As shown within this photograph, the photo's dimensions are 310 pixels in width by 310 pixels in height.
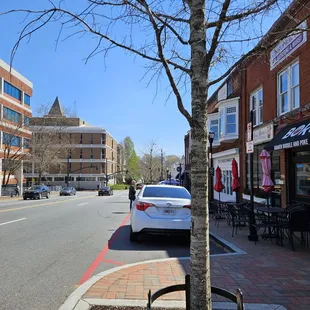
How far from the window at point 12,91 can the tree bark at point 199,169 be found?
44.2 metres

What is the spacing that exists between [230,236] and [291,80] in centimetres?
648

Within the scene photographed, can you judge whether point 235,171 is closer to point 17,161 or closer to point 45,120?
point 17,161

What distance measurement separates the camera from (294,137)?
33.5 feet

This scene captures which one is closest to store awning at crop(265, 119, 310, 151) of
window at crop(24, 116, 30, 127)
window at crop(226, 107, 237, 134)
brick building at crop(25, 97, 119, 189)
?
window at crop(226, 107, 237, 134)

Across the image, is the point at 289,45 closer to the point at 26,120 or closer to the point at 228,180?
the point at 228,180

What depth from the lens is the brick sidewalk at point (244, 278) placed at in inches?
182

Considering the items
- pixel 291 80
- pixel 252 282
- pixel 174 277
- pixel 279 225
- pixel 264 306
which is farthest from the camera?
pixel 291 80

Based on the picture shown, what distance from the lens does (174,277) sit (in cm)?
561

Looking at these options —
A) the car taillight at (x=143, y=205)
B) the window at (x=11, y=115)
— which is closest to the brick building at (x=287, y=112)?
the car taillight at (x=143, y=205)

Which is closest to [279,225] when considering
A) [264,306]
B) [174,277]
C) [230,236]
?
[230,236]

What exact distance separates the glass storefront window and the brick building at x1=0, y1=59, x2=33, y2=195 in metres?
34.6

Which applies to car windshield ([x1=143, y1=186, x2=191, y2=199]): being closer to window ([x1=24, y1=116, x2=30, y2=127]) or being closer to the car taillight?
the car taillight

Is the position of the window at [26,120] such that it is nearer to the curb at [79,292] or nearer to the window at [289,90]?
the window at [289,90]

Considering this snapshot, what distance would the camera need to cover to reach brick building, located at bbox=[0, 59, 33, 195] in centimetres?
4141
